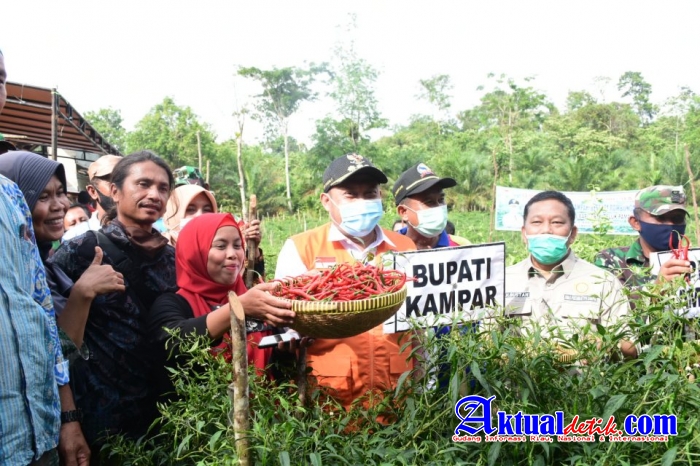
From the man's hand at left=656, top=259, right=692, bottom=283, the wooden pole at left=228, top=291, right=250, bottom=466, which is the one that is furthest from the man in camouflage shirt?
the wooden pole at left=228, top=291, right=250, bottom=466

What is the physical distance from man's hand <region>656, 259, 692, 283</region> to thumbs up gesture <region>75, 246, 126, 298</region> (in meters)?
2.57

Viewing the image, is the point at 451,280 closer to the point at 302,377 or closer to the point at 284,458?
the point at 302,377

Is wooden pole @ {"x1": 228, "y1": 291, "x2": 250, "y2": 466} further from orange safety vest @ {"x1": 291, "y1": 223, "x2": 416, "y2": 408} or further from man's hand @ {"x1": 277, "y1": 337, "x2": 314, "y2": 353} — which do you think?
orange safety vest @ {"x1": 291, "y1": 223, "x2": 416, "y2": 408}

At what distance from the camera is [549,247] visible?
3055 millimetres

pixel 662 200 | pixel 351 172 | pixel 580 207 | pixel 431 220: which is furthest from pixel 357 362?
pixel 580 207

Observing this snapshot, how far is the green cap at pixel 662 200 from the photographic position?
3.54 metres

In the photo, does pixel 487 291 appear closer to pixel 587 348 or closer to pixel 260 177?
pixel 587 348

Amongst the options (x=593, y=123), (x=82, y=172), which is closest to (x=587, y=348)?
(x=82, y=172)

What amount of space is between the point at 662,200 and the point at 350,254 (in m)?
2.26

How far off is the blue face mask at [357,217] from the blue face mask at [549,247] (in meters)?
0.99

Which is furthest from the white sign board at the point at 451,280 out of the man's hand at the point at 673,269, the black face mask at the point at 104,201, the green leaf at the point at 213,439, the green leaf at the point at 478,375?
the black face mask at the point at 104,201

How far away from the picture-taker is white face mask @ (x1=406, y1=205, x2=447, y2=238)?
3.70 meters

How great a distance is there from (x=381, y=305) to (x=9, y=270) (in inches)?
46.4

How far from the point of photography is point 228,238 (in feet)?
7.94
